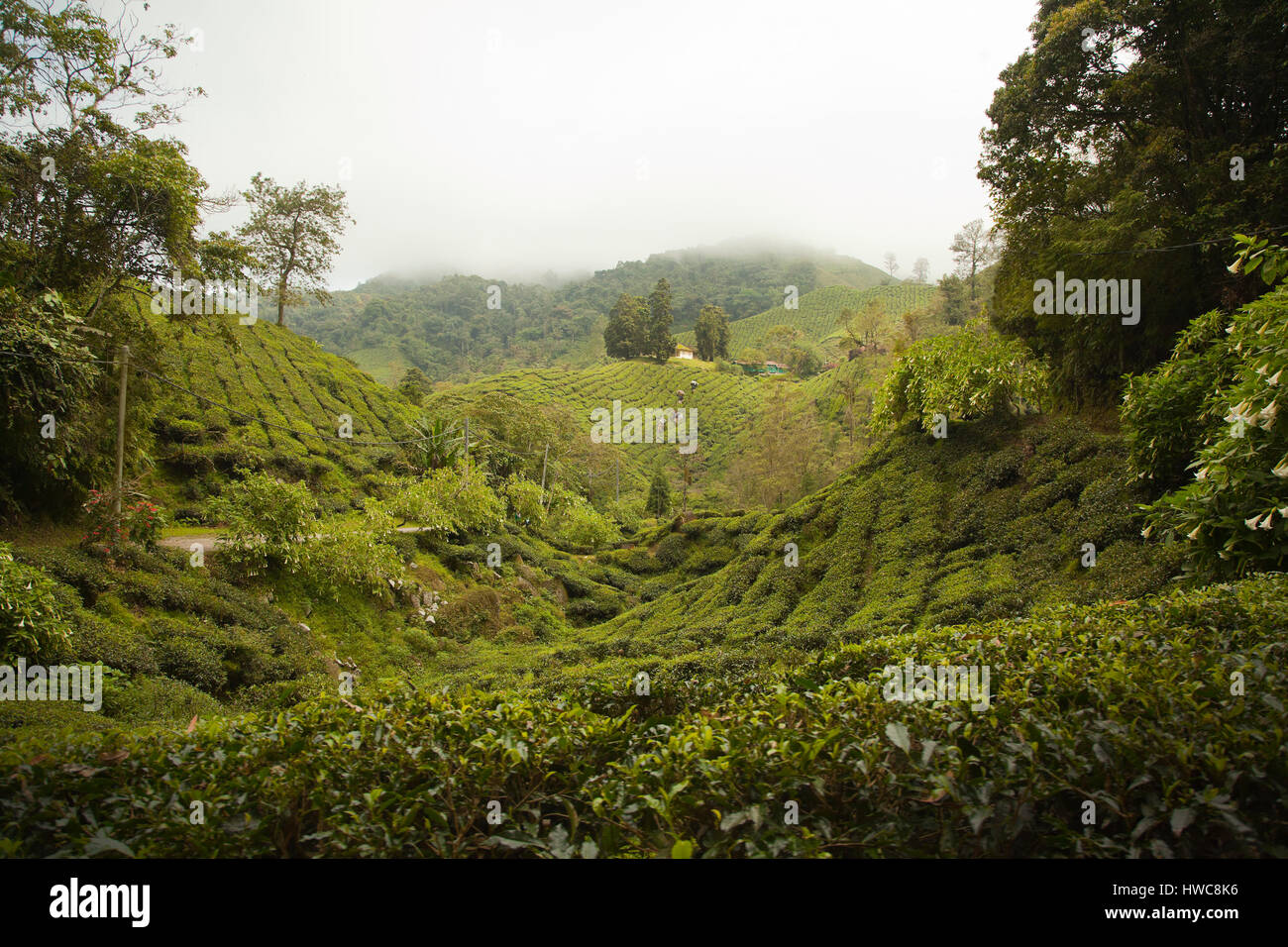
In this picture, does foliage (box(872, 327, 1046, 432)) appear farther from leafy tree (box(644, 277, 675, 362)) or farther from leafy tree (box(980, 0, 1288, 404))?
leafy tree (box(644, 277, 675, 362))

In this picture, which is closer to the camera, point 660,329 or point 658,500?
point 658,500

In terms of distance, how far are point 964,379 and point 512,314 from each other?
285ft

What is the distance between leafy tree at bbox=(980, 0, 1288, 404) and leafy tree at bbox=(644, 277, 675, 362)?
164ft

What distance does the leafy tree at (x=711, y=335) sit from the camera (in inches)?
2653

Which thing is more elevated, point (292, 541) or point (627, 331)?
point (627, 331)

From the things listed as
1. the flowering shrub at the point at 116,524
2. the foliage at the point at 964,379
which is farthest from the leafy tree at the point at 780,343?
the flowering shrub at the point at 116,524

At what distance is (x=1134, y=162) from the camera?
12.2 m

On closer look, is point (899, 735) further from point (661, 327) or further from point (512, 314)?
point (512, 314)

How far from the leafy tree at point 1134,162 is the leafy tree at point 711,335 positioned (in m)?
52.9

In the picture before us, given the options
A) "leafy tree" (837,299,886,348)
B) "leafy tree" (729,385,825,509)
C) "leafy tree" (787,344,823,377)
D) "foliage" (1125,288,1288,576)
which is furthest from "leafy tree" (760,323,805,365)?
"foliage" (1125,288,1288,576)

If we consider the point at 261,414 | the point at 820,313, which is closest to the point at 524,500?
the point at 261,414

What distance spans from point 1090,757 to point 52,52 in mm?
16770

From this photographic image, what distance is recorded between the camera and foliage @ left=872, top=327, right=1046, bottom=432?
12.2m

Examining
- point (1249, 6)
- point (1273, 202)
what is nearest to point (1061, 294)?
A: point (1273, 202)
